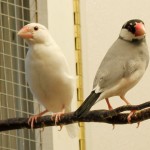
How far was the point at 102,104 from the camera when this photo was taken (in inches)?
59.6

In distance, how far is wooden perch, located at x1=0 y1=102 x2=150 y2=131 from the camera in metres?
0.73

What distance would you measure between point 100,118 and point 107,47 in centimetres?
74

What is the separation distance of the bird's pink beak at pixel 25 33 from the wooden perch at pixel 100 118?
160 millimetres

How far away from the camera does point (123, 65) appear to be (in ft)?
3.08

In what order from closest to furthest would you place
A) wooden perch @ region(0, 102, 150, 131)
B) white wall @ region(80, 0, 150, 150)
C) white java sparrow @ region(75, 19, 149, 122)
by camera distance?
1. wooden perch @ region(0, 102, 150, 131)
2. white java sparrow @ region(75, 19, 149, 122)
3. white wall @ region(80, 0, 150, 150)

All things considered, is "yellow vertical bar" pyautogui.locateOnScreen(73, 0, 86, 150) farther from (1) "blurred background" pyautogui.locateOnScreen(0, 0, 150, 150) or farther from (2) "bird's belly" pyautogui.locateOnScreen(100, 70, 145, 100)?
(2) "bird's belly" pyautogui.locateOnScreen(100, 70, 145, 100)

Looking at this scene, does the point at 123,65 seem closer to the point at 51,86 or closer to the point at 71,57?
the point at 51,86

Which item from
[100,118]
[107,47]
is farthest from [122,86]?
[107,47]

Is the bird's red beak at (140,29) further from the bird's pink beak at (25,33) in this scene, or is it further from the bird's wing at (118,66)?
the bird's pink beak at (25,33)

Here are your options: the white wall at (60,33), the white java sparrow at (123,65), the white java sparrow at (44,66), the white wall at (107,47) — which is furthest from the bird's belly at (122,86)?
the white wall at (107,47)

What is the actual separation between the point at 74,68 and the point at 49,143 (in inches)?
8.6

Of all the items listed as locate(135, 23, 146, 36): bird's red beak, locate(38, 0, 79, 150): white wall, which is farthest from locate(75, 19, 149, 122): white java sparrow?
locate(38, 0, 79, 150): white wall

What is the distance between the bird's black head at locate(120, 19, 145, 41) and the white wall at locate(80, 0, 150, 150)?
17.4 inches

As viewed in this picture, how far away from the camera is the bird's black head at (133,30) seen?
93cm
